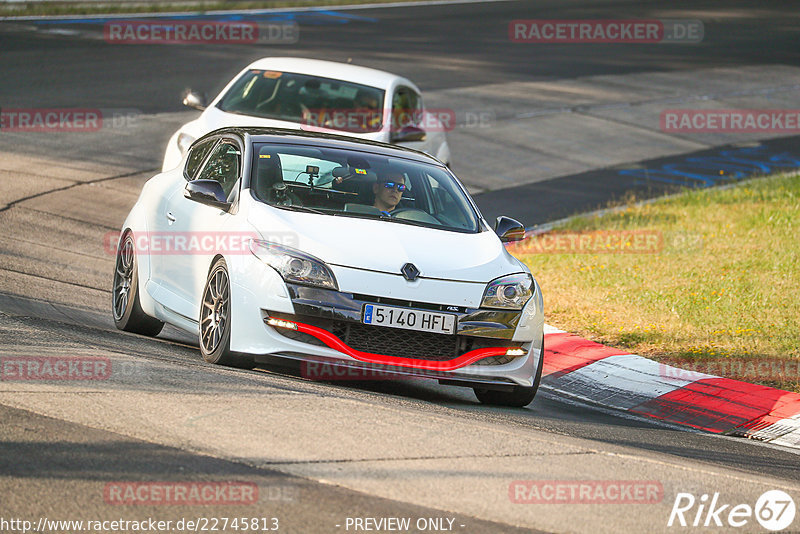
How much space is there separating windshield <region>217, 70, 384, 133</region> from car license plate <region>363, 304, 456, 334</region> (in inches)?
254

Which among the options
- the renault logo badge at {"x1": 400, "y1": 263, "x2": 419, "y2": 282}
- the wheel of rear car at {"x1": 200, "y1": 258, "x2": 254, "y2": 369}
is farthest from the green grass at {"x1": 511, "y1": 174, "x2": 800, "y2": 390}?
the wheel of rear car at {"x1": 200, "y1": 258, "x2": 254, "y2": 369}

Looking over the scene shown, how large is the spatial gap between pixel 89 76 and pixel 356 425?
17.1 m

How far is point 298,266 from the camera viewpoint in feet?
24.1

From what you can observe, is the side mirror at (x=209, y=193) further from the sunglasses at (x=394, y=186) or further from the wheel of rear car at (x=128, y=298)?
the sunglasses at (x=394, y=186)

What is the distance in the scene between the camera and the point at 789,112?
27328mm

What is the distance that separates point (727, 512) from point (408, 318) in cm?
240

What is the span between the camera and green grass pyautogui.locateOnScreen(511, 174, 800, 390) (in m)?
10.3

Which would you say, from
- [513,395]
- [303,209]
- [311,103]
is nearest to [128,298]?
[303,209]

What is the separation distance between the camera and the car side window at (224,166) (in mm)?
8508

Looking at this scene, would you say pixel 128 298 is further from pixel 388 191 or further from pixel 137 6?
pixel 137 6

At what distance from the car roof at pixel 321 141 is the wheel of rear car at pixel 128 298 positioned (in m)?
1.15

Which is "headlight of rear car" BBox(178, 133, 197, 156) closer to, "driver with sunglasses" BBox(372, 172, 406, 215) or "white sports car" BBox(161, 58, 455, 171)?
"white sports car" BBox(161, 58, 455, 171)

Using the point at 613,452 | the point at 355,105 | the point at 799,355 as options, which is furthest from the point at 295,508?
the point at 355,105

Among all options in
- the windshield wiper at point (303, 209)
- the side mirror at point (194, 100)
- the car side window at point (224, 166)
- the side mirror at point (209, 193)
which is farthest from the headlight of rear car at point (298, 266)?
the side mirror at point (194, 100)
